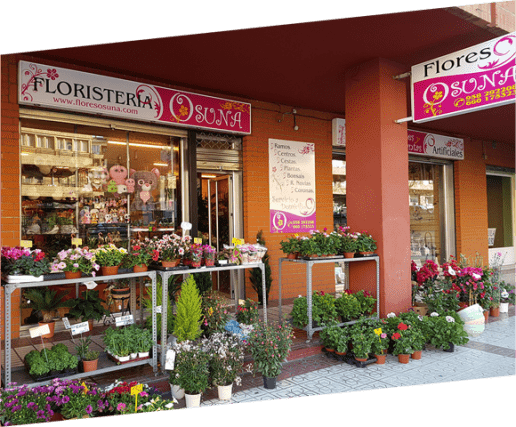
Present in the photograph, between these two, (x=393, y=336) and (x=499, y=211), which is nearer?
(x=393, y=336)

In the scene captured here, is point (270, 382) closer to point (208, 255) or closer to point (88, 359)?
point (208, 255)

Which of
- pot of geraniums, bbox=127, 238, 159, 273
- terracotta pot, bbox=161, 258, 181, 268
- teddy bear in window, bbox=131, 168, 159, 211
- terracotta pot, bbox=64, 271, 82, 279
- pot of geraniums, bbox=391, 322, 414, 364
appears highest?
teddy bear in window, bbox=131, 168, 159, 211

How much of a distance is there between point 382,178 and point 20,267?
15.2 feet

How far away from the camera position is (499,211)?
13328 millimetres

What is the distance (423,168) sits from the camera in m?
11.2

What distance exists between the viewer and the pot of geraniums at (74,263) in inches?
157

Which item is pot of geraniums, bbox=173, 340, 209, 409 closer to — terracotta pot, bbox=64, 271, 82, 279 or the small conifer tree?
the small conifer tree

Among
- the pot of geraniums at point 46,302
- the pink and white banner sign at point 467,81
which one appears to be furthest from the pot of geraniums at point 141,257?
the pink and white banner sign at point 467,81

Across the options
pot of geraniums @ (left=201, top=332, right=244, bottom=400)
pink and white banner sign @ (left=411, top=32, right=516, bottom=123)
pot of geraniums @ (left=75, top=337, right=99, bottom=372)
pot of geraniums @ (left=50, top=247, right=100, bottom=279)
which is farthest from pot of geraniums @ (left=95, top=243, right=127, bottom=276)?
pink and white banner sign @ (left=411, top=32, right=516, bottom=123)

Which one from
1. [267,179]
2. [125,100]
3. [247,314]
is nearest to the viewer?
[247,314]

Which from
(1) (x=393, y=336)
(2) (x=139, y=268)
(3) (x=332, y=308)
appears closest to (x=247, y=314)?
(3) (x=332, y=308)

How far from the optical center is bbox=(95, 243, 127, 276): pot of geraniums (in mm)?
4238

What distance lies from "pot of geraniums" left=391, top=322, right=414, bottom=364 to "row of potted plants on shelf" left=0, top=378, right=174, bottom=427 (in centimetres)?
286

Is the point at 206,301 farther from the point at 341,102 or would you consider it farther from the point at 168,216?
the point at 341,102
